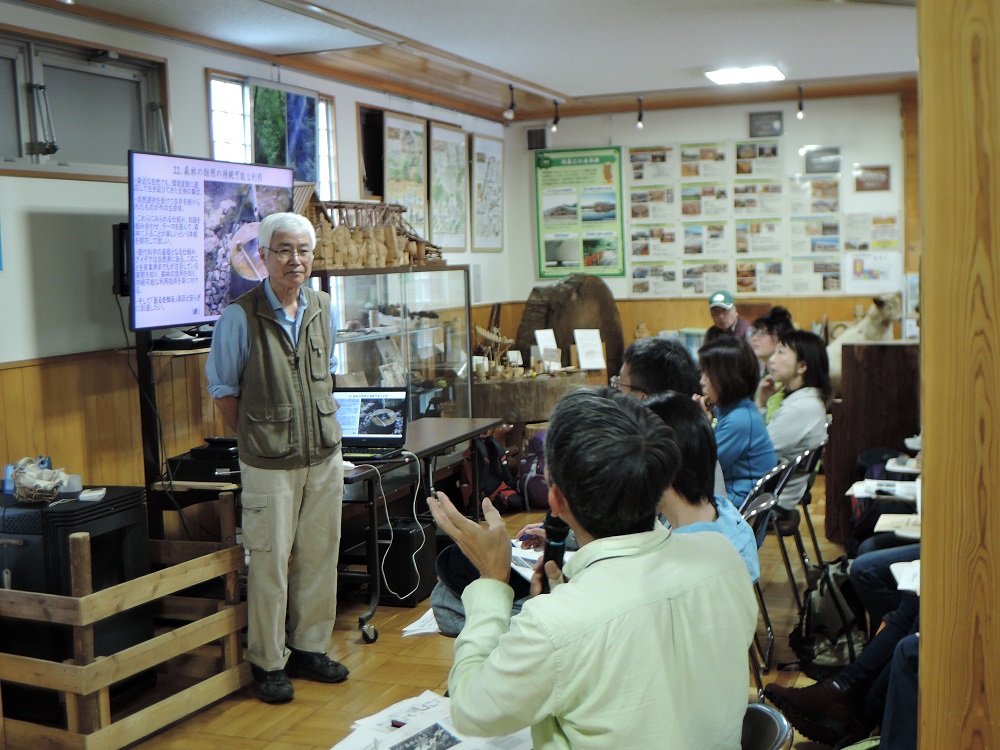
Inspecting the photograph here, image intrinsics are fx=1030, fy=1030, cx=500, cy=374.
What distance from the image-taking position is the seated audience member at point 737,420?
149 inches

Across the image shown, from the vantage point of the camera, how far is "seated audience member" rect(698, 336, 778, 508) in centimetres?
379

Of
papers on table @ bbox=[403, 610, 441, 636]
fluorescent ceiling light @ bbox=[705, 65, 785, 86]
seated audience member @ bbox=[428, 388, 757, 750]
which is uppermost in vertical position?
fluorescent ceiling light @ bbox=[705, 65, 785, 86]

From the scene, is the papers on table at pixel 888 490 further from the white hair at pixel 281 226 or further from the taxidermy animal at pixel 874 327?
the taxidermy animal at pixel 874 327

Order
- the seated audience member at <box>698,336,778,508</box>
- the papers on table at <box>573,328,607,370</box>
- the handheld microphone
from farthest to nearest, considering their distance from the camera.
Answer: the papers on table at <box>573,328,607,370</box>
the seated audience member at <box>698,336,778,508</box>
the handheld microphone

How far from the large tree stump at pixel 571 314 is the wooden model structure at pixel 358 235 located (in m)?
2.56

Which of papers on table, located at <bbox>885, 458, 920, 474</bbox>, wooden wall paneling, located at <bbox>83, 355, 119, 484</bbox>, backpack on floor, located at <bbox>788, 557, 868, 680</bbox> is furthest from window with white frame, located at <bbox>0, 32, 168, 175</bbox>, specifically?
papers on table, located at <bbox>885, 458, 920, 474</bbox>

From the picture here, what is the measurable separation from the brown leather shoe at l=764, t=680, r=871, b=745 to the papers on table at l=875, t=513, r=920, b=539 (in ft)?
1.73

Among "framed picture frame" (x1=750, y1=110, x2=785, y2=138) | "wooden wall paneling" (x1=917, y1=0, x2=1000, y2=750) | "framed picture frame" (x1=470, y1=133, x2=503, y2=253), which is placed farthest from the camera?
"framed picture frame" (x1=750, y1=110, x2=785, y2=138)

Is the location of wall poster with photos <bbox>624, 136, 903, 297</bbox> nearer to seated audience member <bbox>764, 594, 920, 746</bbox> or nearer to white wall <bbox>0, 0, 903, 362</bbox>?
white wall <bbox>0, 0, 903, 362</bbox>

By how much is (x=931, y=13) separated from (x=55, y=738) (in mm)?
3125

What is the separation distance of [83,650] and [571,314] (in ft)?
19.1

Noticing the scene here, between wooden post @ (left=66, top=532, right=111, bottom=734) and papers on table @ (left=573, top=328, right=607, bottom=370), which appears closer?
wooden post @ (left=66, top=532, right=111, bottom=734)

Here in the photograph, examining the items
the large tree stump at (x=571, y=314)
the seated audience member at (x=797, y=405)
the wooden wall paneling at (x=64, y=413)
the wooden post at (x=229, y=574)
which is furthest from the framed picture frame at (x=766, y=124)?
the wooden post at (x=229, y=574)

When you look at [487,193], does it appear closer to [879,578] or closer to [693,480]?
[879,578]
